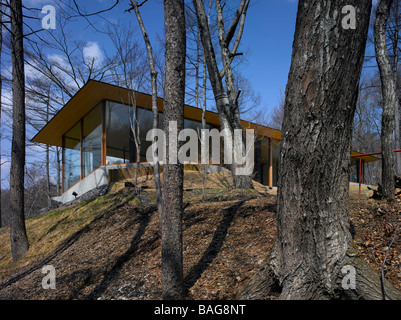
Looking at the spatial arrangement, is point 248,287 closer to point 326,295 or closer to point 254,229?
point 326,295

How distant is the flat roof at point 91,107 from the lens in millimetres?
10616

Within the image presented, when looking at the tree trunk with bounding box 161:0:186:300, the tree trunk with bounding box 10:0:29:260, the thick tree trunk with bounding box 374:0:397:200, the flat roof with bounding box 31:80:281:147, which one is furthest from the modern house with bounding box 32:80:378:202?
the tree trunk with bounding box 161:0:186:300

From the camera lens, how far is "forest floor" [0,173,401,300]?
3301 millimetres

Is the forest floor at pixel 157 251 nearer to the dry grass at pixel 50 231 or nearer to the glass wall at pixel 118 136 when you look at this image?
the dry grass at pixel 50 231

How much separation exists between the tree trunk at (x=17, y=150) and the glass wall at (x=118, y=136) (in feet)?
15.9

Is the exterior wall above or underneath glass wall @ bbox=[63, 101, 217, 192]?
underneath

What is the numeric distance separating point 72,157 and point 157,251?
12177 millimetres

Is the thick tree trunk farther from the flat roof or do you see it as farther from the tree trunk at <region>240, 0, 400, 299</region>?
the flat roof

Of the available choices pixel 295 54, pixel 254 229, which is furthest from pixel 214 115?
pixel 295 54

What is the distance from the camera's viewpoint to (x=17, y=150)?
7.27 metres

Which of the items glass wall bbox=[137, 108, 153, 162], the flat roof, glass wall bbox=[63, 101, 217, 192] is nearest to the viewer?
the flat roof

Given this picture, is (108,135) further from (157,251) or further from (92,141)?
(157,251)

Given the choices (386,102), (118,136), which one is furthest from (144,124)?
(386,102)
